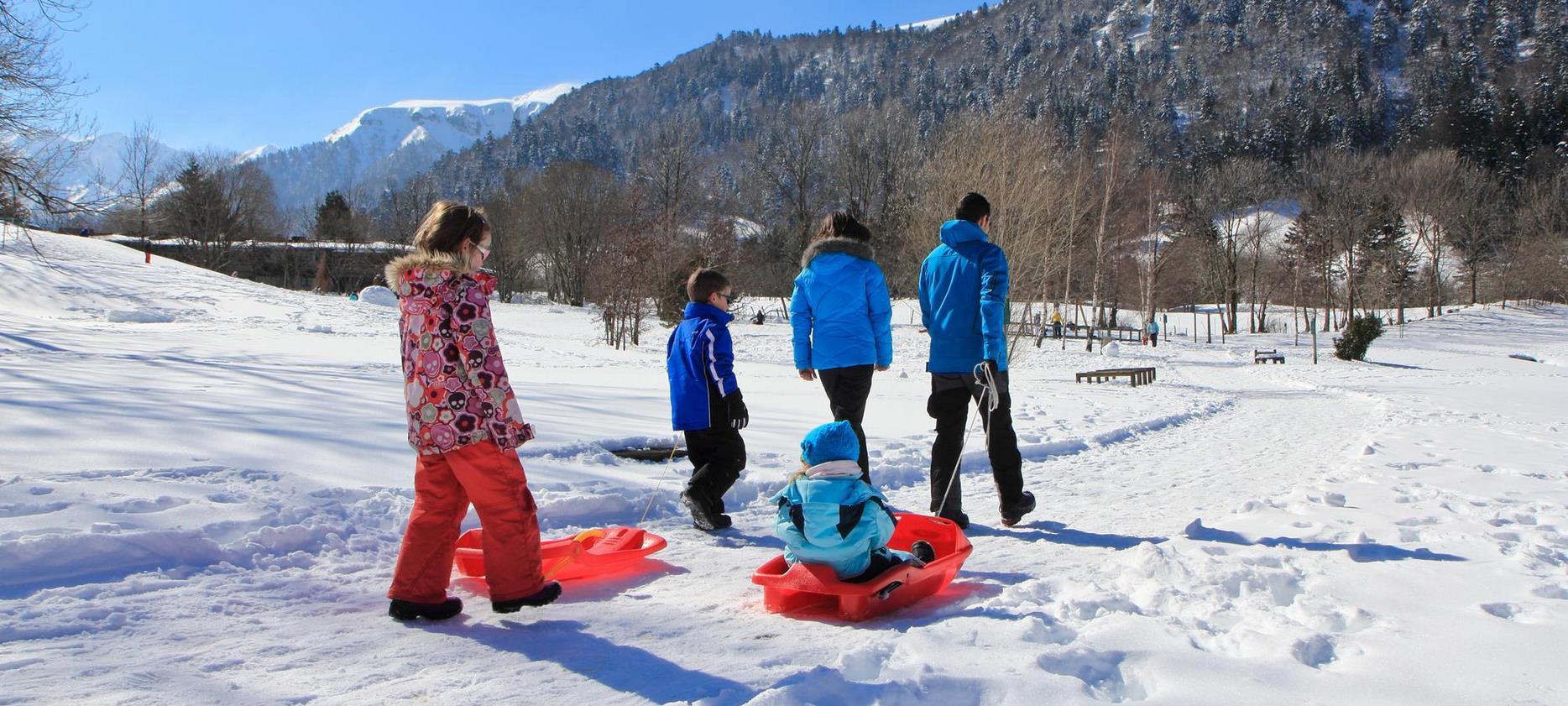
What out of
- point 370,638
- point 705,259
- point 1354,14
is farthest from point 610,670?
point 1354,14

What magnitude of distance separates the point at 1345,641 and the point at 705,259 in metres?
32.0

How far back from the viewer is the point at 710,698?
2.53 metres

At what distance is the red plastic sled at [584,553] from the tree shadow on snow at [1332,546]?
289cm

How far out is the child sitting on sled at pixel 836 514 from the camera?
11.2 ft

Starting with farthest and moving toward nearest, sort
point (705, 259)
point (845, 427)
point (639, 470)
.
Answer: point (705, 259) → point (639, 470) → point (845, 427)

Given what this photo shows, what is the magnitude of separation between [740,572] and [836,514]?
99cm

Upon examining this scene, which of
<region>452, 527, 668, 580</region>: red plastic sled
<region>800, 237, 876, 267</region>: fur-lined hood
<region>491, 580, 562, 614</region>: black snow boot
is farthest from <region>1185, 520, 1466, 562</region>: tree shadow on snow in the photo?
<region>491, 580, 562, 614</region>: black snow boot

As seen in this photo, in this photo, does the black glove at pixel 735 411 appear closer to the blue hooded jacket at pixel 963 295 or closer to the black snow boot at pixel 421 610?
the blue hooded jacket at pixel 963 295

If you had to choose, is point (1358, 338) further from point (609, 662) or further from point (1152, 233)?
point (609, 662)

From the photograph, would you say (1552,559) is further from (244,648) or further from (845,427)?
(244,648)

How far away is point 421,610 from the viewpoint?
10.7ft

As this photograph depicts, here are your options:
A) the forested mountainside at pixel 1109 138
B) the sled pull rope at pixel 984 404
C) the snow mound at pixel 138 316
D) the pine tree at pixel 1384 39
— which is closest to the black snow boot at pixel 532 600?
the sled pull rope at pixel 984 404

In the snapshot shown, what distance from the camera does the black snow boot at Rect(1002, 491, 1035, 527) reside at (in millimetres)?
5117

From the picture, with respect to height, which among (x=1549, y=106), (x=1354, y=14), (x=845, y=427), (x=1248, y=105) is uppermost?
(x=1354, y=14)
